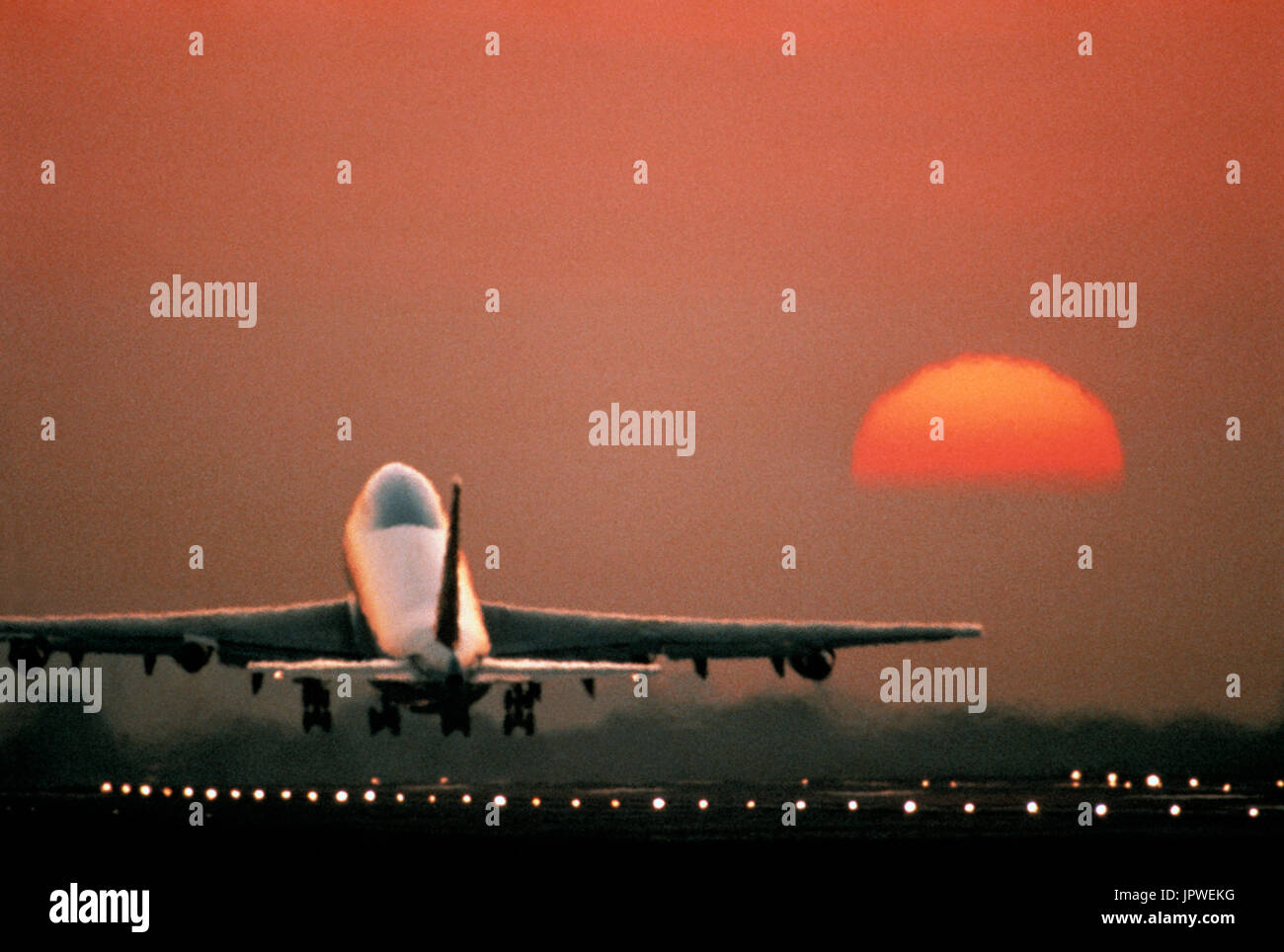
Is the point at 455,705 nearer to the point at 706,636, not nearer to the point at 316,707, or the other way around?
the point at 316,707

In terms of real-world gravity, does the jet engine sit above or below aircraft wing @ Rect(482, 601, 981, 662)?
below

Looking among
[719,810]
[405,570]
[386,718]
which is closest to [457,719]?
[386,718]

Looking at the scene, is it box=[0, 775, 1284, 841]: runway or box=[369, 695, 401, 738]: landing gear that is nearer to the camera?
box=[0, 775, 1284, 841]: runway

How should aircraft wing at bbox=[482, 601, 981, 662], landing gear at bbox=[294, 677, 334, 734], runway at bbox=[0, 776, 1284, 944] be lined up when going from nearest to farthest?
runway at bbox=[0, 776, 1284, 944]
landing gear at bbox=[294, 677, 334, 734]
aircraft wing at bbox=[482, 601, 981, 662]

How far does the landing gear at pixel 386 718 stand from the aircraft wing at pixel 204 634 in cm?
701

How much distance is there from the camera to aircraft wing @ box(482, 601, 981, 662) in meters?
74.6

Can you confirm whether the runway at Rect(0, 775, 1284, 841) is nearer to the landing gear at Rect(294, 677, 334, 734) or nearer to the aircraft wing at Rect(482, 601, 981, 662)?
the landing gear at Rect(294, 677, 334, 734)

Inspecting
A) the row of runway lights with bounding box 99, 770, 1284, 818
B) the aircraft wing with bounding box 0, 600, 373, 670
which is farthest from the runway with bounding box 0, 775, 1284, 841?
the aircraft wing with bounding box 0, 600, 373, 670

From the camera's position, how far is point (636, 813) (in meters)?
64.1

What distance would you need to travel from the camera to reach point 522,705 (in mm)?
70375

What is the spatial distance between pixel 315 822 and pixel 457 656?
26.1 ft

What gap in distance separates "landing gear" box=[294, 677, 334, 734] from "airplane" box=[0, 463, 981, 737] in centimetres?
7
